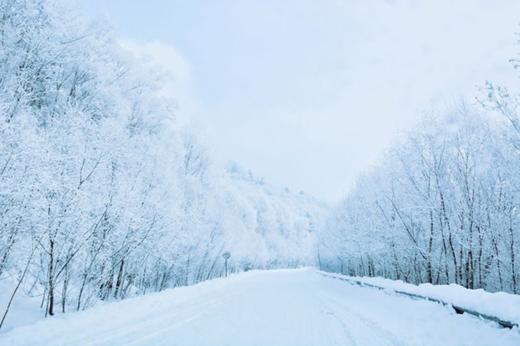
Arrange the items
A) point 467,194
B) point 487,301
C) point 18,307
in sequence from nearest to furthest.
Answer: point 487,301 < point 18,307 < point 467,194

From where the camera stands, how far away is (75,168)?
9.78 meters

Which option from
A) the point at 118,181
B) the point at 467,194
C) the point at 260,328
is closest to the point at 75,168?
the point at 118,181

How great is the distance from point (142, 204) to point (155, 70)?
1624 centimetres

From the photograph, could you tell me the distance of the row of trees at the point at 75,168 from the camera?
781cm

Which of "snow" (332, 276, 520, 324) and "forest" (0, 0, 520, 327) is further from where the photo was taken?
"forest" (0, 0, 520, 327)

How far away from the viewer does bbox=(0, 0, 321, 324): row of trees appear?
308 inches

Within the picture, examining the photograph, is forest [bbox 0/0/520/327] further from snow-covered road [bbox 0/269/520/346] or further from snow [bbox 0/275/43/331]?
snow-covered road [bbox 0/269/520/346]

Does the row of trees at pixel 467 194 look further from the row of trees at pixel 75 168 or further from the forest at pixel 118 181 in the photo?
the row of trees at pixel 75 168

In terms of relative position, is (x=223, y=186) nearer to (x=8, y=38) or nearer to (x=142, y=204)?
(x=142, y=204)

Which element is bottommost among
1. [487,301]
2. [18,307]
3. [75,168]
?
[18,307]

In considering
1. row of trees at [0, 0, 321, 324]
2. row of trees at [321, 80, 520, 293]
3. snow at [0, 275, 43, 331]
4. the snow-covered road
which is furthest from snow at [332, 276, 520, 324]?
snow at [0, 275, 43, 331]

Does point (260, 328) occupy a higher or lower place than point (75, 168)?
lower

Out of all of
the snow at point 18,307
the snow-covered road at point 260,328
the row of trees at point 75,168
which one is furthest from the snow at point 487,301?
the snow at point 18,307

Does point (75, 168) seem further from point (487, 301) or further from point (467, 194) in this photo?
point (467, 194)
